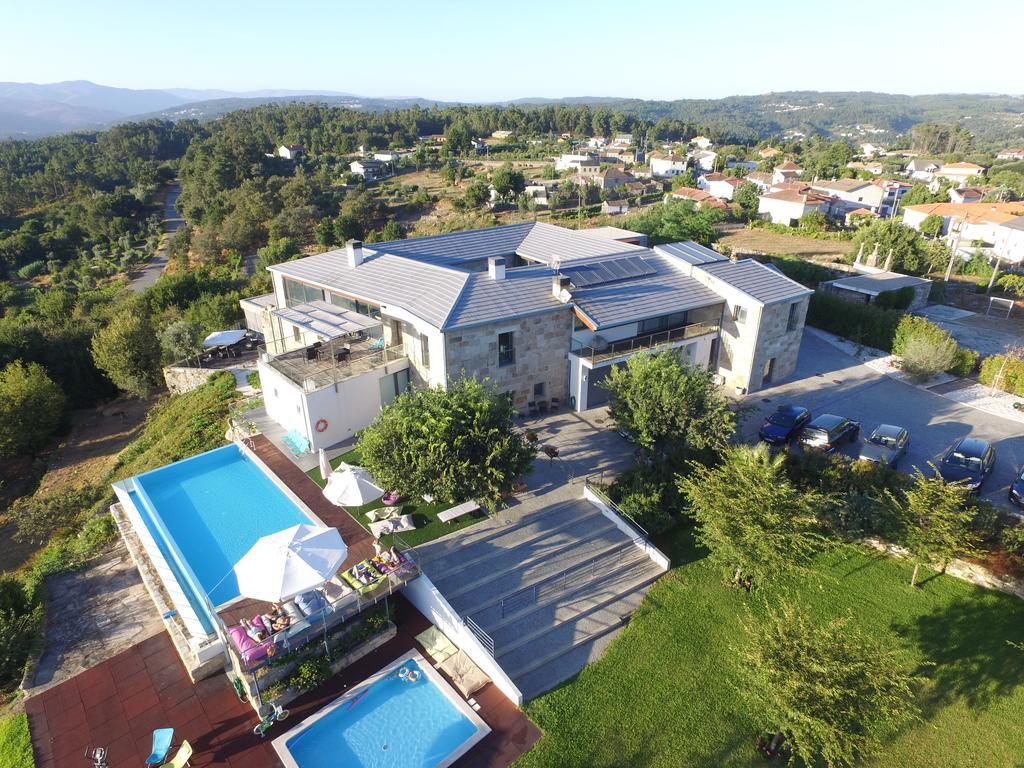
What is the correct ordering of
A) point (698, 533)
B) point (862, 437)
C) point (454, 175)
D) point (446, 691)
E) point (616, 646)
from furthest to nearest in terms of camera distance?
point (454, 175) < point (862, 437) < point (698, 533) < point (616, 646) < point (446, 691)

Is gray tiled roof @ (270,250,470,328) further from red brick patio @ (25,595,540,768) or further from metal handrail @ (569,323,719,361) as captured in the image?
red brick patio @ (25,595,540,768)

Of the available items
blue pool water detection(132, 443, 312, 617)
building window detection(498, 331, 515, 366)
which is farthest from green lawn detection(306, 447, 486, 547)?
building window detection(498, 331, 515, 366)

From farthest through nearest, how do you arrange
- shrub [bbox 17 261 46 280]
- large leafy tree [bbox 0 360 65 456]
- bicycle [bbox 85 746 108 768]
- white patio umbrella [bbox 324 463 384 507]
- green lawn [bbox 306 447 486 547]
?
shrub [bbox 17 261 46 280] → large leafy tree [bbox 0 360 65 456] → green lawn [bbox 306 447 486 547] → white patio umbrella [bbox 324 463 384 507] → bicycle [bbox 85 746 108 768]

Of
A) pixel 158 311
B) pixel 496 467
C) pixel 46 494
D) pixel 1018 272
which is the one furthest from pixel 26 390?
pixel 1018 272

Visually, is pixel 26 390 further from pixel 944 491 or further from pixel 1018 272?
pixel 1018 272

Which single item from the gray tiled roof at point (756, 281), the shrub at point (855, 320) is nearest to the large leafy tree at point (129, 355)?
the gray tiled roof at point (756, 281)
